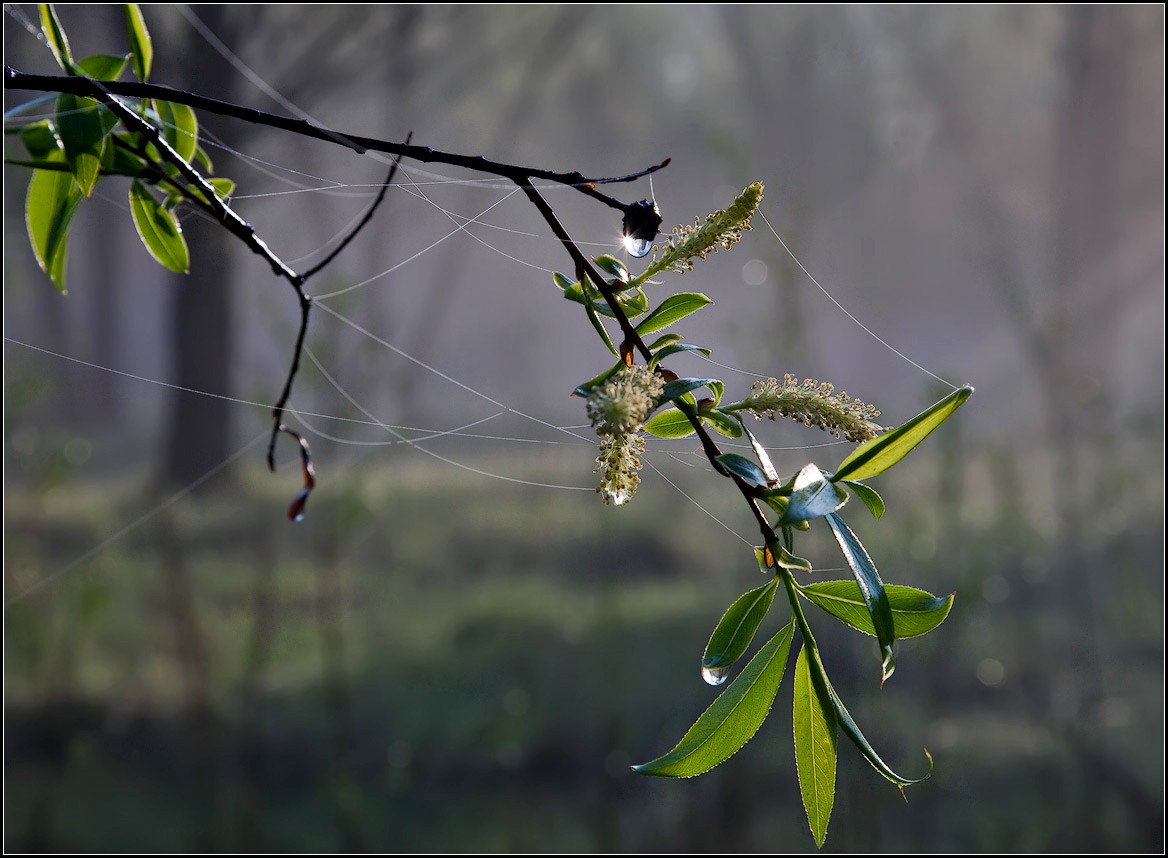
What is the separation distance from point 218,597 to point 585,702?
2.29 ft

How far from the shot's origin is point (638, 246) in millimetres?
264

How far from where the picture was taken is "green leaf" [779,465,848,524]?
20cm

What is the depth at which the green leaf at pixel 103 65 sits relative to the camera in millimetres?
388

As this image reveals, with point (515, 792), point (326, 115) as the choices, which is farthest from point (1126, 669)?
point (326, 115)

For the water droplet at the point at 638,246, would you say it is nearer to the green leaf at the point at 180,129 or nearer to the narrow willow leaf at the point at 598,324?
the narrow willow leaf at the point at 598,324

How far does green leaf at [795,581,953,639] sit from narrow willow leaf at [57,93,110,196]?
28cm

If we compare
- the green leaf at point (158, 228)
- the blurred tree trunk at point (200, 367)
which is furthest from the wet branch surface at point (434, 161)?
the blurred tree trunk at point (200, 367)

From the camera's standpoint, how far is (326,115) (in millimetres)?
1839

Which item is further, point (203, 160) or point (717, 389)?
point (203, 160)

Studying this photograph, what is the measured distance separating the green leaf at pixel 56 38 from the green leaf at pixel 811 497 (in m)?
0.33

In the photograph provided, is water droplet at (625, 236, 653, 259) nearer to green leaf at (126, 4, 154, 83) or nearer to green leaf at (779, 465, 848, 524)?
green leaf at (779, 465, 848, 524)

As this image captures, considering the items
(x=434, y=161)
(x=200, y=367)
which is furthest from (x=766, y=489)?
(x=200, y=367)

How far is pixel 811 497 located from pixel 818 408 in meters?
0.03

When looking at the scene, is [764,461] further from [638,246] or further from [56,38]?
[56,38]
